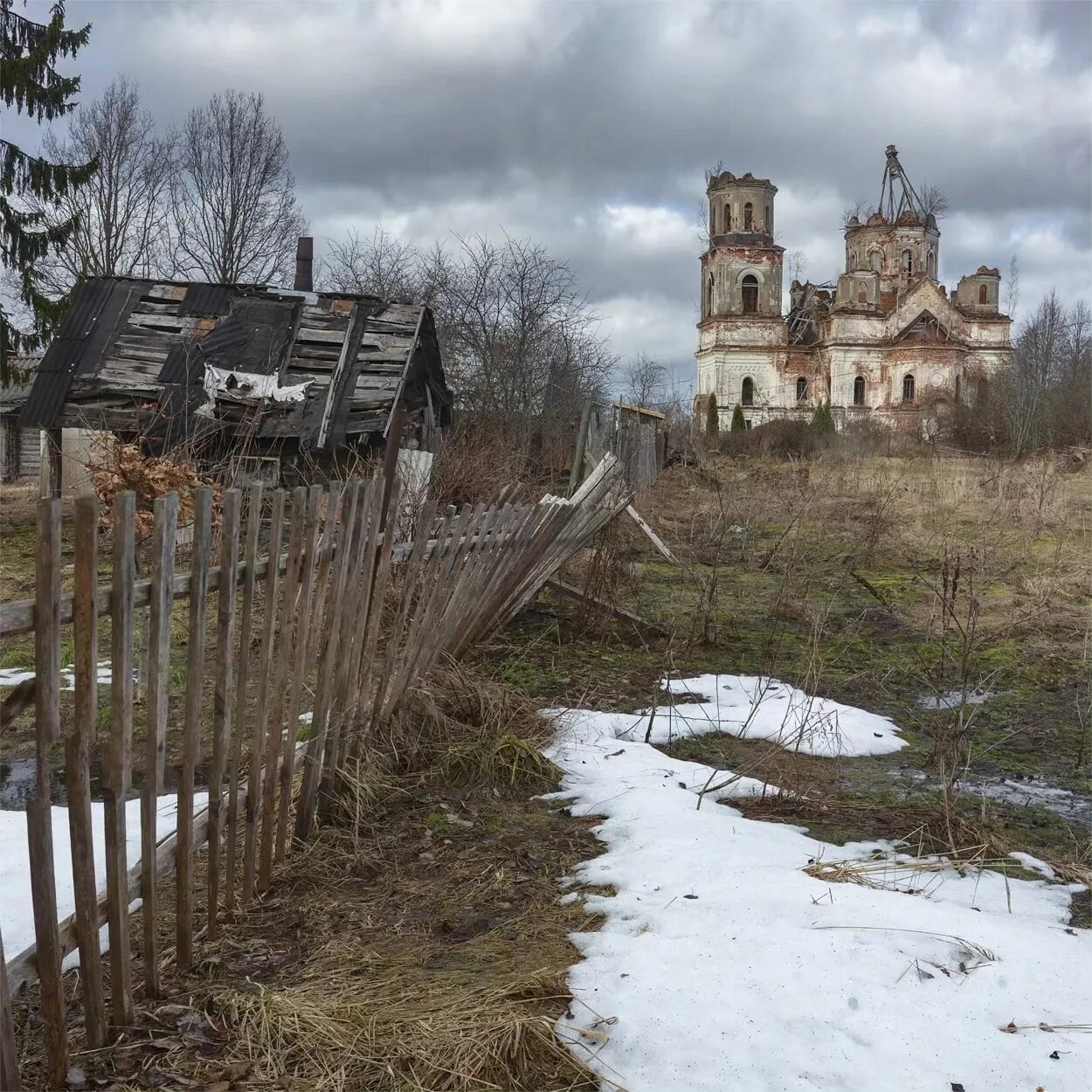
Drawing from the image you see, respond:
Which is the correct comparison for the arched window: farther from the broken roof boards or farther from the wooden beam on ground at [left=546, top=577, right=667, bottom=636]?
the wooden beam on ground at [left=546, top=577, right=667, bottom=636]

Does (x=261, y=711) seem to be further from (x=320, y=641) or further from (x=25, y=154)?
(x=25, y=154)

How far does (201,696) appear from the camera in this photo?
114 inches

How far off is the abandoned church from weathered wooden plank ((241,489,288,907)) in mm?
46689

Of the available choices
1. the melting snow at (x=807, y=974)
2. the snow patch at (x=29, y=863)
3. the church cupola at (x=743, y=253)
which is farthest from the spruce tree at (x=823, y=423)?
the snow patch at (x=29, y=863)

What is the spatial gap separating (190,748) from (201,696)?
156 mm

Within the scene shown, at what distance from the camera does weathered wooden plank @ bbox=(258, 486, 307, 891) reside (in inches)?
132

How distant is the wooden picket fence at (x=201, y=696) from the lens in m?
2.27

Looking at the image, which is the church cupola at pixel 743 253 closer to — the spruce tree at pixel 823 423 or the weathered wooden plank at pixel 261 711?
the spruce tree at pixel 823 423

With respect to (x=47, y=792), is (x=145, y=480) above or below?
above

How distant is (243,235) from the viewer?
3269cm

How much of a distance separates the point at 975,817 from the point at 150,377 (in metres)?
13.4

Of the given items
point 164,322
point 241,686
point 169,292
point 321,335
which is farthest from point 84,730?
point 169,292

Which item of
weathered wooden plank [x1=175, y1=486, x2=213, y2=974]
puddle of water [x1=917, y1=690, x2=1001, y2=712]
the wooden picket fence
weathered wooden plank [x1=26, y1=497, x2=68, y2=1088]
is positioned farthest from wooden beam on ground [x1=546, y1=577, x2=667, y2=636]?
weathered wooden plank [x1=26, y1=497, x2=68, y2=1088]

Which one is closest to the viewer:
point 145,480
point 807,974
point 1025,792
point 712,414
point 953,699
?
point 807,974
